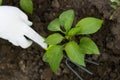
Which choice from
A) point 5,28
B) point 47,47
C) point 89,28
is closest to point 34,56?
point 47,47

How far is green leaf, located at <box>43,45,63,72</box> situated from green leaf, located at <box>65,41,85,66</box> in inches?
1.5

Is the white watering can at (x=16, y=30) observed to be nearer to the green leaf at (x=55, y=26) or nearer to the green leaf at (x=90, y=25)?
the green leaf at (x=55, y=26)

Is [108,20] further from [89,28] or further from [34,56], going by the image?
[34,56]

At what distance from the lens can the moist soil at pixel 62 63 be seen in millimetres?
1435

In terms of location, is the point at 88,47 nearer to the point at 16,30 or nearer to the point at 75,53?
the point at 75,53

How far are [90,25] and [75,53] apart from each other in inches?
5.1

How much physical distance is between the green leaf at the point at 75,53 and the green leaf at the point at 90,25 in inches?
2.8

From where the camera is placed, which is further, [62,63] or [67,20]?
[62,63]

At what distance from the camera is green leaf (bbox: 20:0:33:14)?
1424mm

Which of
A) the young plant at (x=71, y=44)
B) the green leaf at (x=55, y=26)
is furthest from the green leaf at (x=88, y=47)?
the green leaf at (x=55, y=26)

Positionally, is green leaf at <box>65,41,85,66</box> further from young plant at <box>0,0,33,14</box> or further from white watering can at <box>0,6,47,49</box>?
young plant at <box>0,0,33,14</box>

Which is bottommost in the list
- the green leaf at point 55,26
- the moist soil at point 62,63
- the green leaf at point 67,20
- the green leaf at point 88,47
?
the moist soil at point 62,63

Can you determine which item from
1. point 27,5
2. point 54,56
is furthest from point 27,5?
point 54,56

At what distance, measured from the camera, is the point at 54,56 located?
1284 mm
